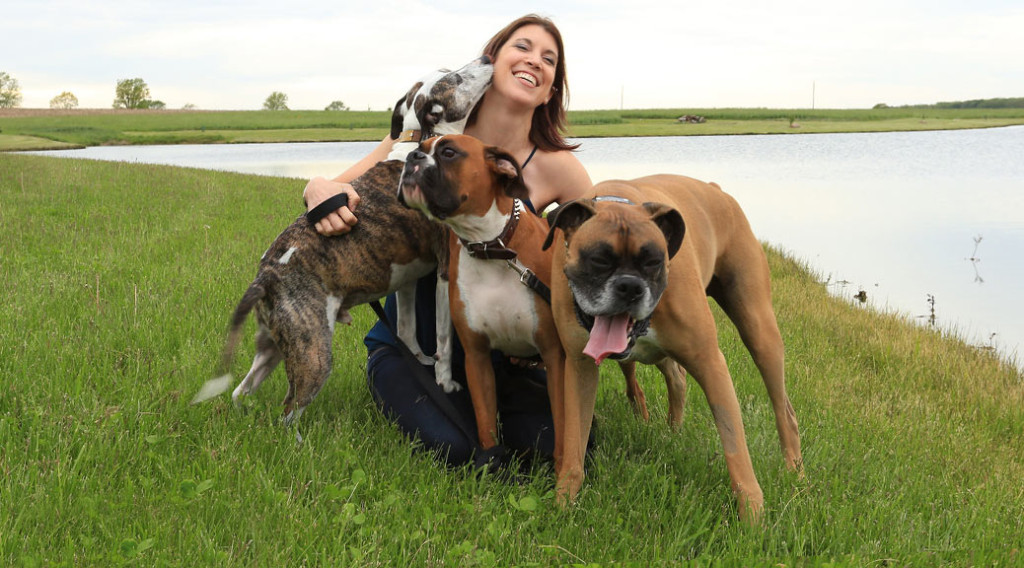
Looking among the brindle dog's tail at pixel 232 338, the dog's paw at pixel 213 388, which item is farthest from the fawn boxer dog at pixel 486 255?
the dog's paw at pixel 213 388

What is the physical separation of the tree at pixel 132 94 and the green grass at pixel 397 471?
91047mm

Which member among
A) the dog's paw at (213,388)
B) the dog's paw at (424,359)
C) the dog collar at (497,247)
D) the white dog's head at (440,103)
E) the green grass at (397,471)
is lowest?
the green grass at (397,471)

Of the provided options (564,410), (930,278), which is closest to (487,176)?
(564,410)

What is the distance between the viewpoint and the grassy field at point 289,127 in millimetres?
37312

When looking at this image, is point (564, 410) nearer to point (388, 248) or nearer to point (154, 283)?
point (388, 248)

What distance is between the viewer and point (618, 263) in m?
2.68

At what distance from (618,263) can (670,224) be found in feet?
1.01

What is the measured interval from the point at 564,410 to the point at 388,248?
1.25m

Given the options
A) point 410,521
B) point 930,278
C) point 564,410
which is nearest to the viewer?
point 410,521

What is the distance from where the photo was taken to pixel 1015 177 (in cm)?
1891

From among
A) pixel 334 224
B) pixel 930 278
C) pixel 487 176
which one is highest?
pixel 487 176

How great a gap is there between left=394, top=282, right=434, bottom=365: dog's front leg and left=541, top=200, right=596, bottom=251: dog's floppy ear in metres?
1.55

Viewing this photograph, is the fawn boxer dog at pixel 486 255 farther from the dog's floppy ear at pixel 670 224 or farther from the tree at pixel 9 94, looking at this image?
the tree at pixel 9 94

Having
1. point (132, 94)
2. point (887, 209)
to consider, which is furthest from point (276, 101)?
point (887, 209)
